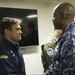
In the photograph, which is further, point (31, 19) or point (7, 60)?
point (31, 19)

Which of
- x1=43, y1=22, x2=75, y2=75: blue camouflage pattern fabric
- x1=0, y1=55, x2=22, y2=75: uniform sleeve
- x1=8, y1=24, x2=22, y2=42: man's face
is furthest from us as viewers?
x1=8, y1=24, x2=22, y2=42: man's face

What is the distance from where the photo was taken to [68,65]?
1219 mm

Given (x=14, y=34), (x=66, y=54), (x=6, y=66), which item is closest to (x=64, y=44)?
(x=66, y=54)

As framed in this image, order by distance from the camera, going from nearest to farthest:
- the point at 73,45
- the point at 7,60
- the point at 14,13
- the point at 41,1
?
the point at 73,45
the point at 7,60
the point at 14,13
the point at 41,1

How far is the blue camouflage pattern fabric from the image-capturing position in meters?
1.21

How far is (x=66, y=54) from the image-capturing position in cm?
122

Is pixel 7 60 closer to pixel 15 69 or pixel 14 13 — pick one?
pixel 15 69

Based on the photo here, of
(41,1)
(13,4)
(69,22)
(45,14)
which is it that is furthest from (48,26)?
(69,22)

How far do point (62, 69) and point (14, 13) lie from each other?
253cm

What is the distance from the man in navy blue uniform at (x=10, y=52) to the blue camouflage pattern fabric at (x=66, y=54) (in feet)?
2.58

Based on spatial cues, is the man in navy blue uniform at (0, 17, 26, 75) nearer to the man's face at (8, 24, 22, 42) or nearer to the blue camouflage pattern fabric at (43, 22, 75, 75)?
the man's face at (8, 24, 22, 42)

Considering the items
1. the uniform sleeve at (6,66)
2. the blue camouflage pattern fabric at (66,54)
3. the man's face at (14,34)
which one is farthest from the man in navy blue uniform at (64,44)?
the man's face at (14,34)

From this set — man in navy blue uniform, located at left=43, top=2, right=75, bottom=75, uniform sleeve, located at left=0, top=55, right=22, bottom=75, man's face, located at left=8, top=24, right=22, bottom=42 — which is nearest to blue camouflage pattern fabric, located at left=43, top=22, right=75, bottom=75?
man in navy blue uniform, located at left=43, top=2, right=75, bottom=75

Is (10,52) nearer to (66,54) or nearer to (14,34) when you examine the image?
(14,34)
